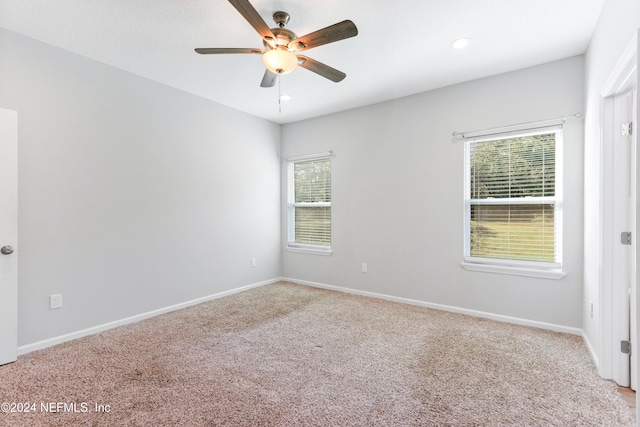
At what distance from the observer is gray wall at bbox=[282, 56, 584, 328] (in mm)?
3020

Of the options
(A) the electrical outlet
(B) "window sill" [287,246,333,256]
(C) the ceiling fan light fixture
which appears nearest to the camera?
(C) the ceiling fan light fixture

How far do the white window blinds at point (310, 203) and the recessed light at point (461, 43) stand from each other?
7.78ft

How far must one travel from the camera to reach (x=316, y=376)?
7.39ft

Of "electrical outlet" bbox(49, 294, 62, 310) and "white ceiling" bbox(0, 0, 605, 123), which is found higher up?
"white ceiling" bbox(0, 0, 605, 123)

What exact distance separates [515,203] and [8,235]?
185 inches

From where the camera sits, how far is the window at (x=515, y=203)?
3135mm

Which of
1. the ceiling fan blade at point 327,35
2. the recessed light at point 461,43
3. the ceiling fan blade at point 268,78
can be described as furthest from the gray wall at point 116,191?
the recessed light at point 461,43

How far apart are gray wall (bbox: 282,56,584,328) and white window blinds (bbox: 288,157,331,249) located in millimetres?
217

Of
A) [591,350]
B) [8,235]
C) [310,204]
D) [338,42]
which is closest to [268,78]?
[338,42]

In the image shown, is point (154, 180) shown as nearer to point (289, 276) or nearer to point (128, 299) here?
point (128, 299)

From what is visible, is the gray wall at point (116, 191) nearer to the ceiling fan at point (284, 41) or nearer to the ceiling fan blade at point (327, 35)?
the ceiling fan at point (284, 41)

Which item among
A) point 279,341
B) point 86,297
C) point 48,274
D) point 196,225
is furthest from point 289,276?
point 48,274

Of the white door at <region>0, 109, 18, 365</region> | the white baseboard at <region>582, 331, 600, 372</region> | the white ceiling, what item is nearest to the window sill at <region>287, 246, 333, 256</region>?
the white ceiling

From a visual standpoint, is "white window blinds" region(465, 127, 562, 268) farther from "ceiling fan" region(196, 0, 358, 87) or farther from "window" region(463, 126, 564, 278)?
"ceiling fan" region(196, 0, 358, 87)
